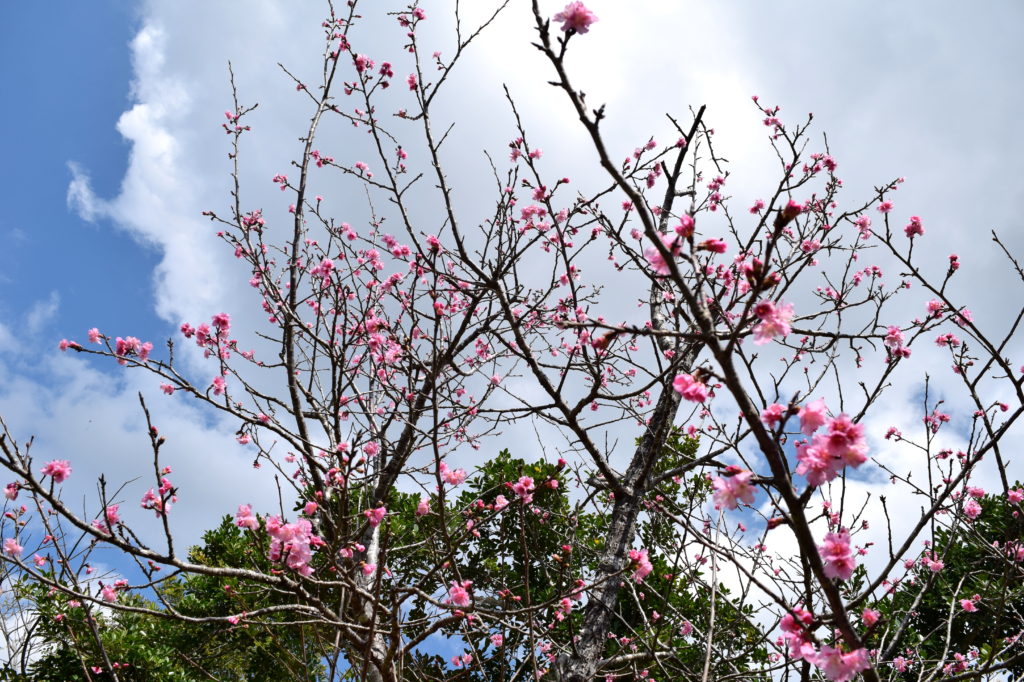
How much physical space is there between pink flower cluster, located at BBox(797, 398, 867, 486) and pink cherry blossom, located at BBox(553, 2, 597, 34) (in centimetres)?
139

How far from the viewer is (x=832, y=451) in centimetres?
177

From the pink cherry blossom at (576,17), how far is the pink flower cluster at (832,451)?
1389 millimetres

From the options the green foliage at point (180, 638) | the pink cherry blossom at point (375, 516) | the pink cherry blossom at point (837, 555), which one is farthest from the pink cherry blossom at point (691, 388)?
the green foliage at point (180, 638)

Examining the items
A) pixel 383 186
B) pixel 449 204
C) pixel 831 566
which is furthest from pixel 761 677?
pixel 383 186

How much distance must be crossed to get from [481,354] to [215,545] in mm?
6454

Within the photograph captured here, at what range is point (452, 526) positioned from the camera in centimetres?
748

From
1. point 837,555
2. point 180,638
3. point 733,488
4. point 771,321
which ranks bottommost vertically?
point 837,555

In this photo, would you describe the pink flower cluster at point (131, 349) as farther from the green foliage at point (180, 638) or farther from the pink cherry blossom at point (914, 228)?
the pink cherry blossom at point (914, 228)

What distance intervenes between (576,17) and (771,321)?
1.16 m

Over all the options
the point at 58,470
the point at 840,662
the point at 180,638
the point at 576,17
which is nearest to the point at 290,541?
the point at 58,470

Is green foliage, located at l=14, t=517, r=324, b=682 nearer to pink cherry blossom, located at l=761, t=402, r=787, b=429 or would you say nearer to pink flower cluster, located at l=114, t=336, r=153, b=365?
pink flower cluster, located at l=114, t=336, r=153, b=365

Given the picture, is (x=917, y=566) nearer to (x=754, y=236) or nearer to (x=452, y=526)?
(x=754, y=236)

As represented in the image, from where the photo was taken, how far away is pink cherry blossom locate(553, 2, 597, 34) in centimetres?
203

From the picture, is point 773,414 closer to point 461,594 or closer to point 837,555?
point 837,555
